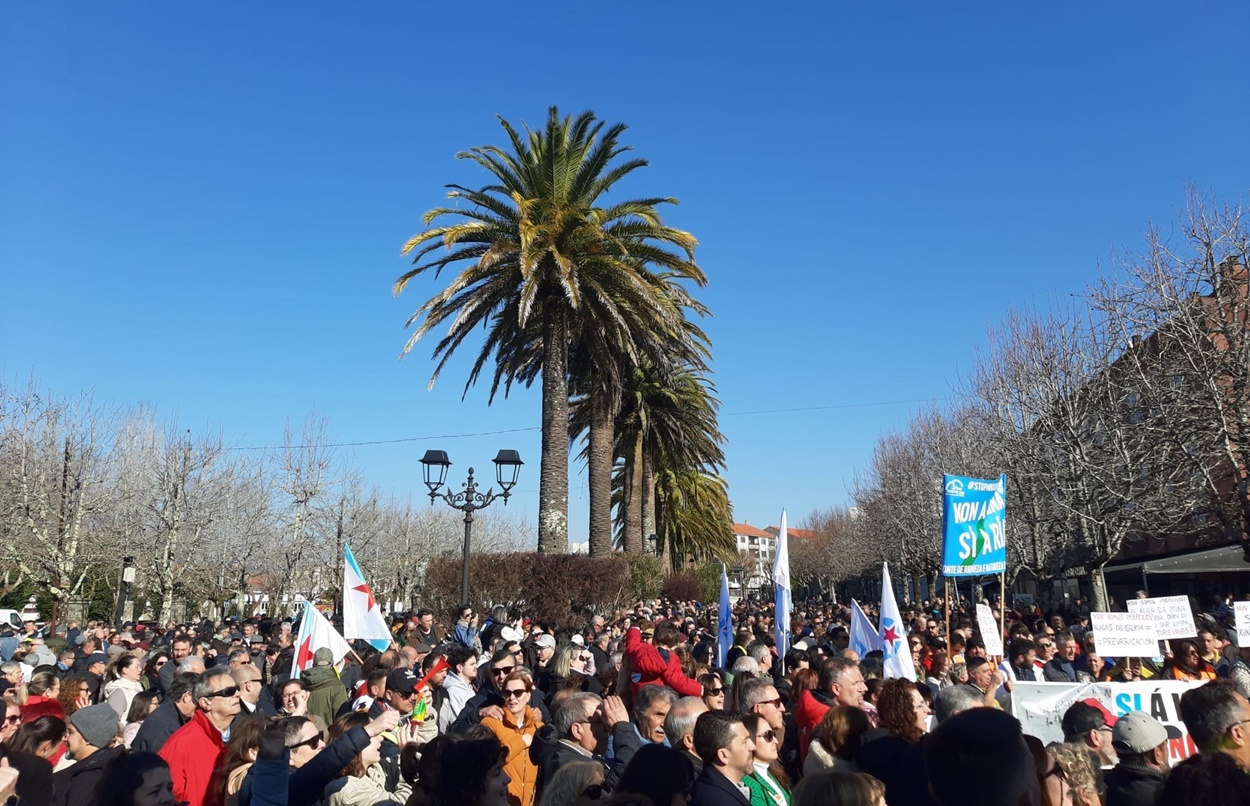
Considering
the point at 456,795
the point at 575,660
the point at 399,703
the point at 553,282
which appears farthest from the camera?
the point at 553,282

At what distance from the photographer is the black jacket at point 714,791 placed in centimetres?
391

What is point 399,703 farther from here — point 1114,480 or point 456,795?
point 1114,480

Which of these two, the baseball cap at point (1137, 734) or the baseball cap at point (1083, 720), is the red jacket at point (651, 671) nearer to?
the baseball cap at point (1083, 720)

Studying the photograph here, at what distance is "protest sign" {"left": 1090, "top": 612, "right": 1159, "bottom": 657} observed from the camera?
30.7 ft

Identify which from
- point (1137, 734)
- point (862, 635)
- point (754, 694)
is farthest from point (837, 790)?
point (862, 635)

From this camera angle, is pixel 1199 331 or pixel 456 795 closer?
pixel 456 795

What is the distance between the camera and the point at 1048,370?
25312 millimetres

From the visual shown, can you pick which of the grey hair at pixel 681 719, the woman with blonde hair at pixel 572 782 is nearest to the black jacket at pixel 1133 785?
the grey hair at pixel 681 719

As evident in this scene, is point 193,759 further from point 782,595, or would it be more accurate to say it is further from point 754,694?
point 782,595

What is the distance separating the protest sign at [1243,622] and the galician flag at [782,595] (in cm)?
502

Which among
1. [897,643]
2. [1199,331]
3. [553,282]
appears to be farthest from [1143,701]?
[553,282]

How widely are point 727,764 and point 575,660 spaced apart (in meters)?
4.87

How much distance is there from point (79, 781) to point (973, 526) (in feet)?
31.7

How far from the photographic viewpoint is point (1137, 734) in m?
4.16
